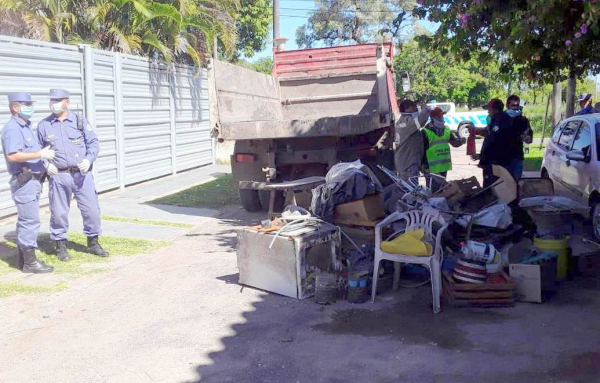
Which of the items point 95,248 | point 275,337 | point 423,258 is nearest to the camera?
point 275,337

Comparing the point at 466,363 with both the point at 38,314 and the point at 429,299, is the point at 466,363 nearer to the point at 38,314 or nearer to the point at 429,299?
the point at 429,299

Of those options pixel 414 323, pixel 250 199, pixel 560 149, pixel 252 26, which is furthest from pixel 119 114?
pixel 252 26

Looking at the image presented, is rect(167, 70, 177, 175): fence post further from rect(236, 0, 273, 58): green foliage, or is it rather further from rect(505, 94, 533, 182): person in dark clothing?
rect(236, 0, 273, 58): green foliage

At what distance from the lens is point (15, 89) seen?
9.87m

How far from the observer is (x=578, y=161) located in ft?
28.9

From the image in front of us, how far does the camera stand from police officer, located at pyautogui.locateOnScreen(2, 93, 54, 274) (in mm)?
7035

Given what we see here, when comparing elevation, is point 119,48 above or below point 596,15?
above

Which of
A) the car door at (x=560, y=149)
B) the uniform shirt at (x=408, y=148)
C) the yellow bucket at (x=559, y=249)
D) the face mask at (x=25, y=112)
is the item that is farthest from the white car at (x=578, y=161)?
the face mask at (x=25, y=112)

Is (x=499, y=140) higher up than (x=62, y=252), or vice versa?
(x=499, y=140)

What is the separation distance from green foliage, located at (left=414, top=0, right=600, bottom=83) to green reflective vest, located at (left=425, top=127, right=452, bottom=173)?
155 centimetres

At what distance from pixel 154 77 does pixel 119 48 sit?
118cm

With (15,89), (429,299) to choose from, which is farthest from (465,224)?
(15,89)

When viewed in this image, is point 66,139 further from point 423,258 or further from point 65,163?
point 423,258

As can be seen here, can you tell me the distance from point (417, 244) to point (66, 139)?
4.11 m
